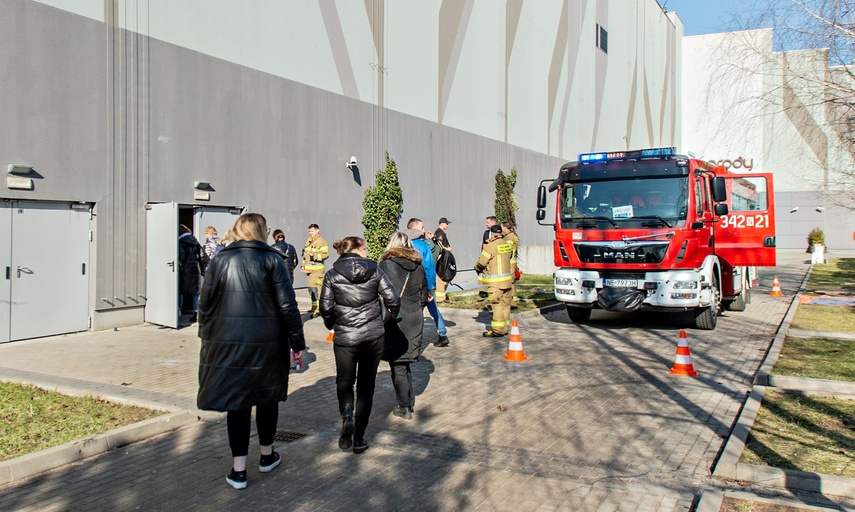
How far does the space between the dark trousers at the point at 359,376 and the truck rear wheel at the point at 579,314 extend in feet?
27.9

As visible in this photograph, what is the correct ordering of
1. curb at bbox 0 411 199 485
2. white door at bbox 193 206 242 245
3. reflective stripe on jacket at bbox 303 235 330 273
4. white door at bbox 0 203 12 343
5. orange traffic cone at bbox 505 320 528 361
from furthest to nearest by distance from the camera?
white door at bbox 193 206 242 245 < reflective stripe on jacket at bbox 303 235 330 273 < white door at bbox 0 203 12 343 < orange traffic cone at bbox 505 320 528 361 < curb at bbox 0 411 199 485

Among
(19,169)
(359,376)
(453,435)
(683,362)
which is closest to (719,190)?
(683,362)

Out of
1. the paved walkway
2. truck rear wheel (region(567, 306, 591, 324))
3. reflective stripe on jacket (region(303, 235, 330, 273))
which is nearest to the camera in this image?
the paved walkway

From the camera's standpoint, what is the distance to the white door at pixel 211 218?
1404 centimetres

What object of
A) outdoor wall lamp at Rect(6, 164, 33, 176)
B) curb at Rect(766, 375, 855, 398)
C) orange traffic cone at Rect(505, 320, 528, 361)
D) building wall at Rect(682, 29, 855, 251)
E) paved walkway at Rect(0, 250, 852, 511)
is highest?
building wall at Rect(682, 29, 855, 251)

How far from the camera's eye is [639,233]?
1189cm

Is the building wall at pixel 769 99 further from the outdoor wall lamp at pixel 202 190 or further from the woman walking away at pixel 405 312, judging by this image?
the outdoor wall lamp at pixel 202 190

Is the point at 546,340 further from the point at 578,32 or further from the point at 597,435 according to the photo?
the point at 578,32

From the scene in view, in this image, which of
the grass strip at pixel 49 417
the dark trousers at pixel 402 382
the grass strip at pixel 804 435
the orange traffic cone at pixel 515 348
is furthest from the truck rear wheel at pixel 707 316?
the grass strip at pixel 49 417

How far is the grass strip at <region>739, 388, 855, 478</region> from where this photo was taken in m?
5.23

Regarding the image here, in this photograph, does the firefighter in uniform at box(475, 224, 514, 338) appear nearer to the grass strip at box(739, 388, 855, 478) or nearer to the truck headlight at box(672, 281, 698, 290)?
the truck headlight at box(672, 281, 698, 290)

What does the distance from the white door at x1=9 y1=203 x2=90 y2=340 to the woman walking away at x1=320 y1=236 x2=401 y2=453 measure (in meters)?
7.63

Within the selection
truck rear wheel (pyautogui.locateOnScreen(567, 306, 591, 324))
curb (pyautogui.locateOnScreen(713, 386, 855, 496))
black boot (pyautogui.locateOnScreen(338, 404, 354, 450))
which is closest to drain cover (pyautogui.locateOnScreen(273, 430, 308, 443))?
black boot (pyautogui.locateOnScreen(338, 404, 354, 450))

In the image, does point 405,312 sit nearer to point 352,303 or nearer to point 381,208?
point 352,303
